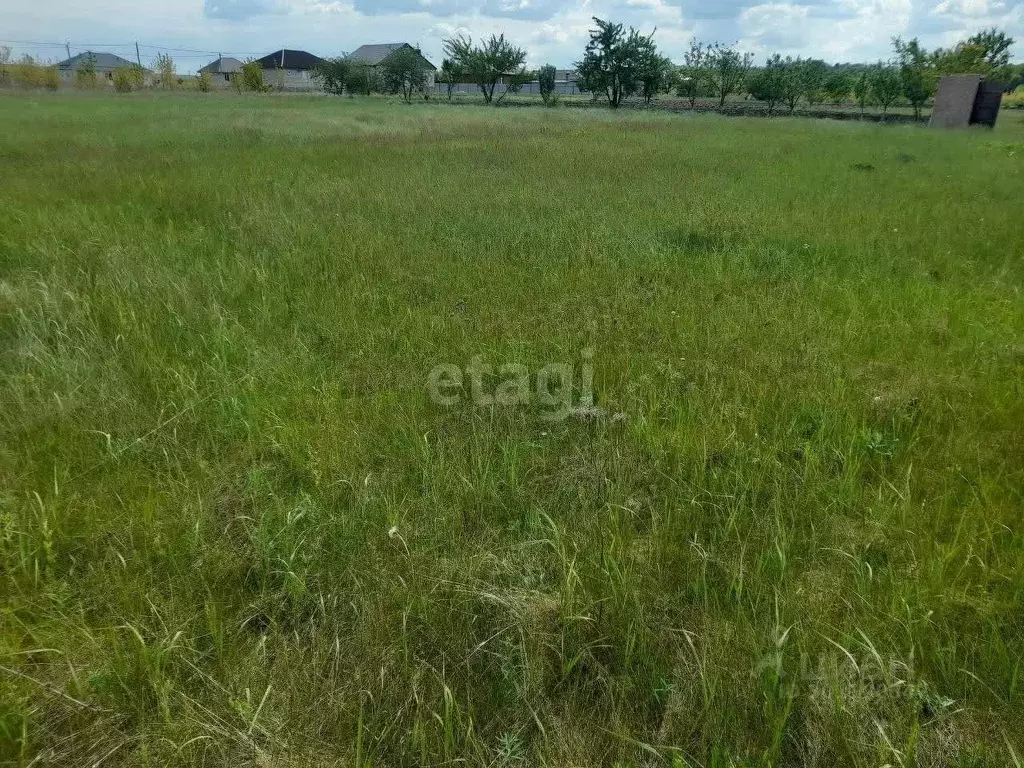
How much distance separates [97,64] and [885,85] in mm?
79153

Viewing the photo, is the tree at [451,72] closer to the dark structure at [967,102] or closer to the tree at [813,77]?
the tree at [813,77]

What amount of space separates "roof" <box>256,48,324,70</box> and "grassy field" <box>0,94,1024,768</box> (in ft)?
279

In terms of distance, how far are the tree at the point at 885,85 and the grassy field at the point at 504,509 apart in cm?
3813

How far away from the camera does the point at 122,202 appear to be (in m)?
7.15

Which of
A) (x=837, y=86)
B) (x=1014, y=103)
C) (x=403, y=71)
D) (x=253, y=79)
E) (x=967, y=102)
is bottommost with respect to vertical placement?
(x=967, y=102)

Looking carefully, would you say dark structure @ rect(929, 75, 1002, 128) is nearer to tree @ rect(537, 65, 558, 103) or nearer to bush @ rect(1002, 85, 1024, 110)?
bush @ rect(1002, 85, 1024, 110)

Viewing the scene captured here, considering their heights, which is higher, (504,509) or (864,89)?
(864,89)

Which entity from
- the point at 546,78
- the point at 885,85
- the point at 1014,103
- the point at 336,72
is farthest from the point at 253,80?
the point at 1014,103

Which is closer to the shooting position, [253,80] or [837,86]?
[837,86]


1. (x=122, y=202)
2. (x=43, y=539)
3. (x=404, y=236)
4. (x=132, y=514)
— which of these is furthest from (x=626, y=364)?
(x=122, y=202)

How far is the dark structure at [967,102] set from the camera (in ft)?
78.2

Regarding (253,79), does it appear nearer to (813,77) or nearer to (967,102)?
(813,77)

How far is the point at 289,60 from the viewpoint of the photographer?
256ft

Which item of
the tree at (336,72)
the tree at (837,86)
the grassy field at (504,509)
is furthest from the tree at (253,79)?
the grassy field at (504,509)
